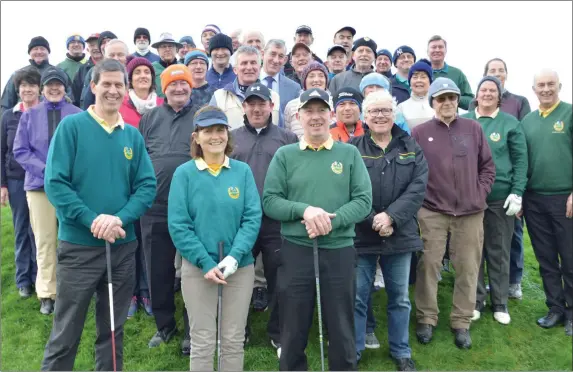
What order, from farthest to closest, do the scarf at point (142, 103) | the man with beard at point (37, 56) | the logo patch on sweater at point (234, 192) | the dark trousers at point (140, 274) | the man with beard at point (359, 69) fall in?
the man with beard at point (37, 56), the man with beard at point (359, 69), the dark trousers at point (140, 274), the scarf at point (142, 103), the logo patch on sweater at point (234, 192)

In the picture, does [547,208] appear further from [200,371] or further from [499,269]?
[200,371]

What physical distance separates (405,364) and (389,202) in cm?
196

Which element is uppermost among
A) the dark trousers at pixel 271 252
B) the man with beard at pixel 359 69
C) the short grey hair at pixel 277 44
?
the short grey hair at pixel 277 44

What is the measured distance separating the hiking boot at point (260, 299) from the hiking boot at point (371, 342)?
1506 millimetres

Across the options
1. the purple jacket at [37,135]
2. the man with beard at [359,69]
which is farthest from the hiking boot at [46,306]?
the man with beard at [359,69]

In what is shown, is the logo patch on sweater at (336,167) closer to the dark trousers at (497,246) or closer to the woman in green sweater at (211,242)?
the woman in green sweater at (211,242)

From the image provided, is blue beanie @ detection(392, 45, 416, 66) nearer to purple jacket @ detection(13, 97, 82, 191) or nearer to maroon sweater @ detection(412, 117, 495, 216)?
maroon sweater @ detection(412, 117, 495, 216)

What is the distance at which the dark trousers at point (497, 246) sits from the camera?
7.04 metres

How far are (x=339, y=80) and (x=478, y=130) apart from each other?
2.66 m

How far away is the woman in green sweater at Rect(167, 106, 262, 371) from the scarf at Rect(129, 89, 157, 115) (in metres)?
2.20

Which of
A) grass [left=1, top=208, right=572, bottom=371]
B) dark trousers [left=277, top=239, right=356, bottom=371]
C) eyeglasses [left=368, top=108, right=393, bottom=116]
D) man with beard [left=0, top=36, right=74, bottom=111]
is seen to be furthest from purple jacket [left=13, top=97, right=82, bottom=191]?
eyeglasses [left=368, top=108, right=393, bottom=116]

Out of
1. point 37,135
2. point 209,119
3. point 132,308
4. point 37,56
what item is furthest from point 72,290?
point 37,56

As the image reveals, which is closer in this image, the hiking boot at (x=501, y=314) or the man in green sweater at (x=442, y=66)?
the hiking boot at (x=501, y=314)

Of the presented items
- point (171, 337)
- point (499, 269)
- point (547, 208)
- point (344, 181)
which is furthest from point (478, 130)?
point (171, 337)
